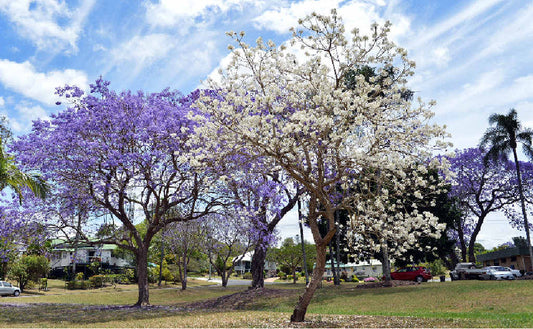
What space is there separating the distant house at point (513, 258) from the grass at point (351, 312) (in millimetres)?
25250

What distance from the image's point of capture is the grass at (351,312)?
11784 mm

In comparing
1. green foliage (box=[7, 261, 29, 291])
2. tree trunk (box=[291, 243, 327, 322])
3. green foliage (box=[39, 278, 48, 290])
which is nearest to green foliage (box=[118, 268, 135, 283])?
green foliage (box=[39, 278, 48, 290])

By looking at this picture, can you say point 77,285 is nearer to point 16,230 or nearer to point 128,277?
point 128,277

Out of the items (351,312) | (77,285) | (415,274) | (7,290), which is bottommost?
(77,285)

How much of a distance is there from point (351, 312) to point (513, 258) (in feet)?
136

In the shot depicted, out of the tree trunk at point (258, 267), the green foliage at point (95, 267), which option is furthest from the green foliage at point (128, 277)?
the tree trunk at point (258, 267)

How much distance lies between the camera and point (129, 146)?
63.5 feet

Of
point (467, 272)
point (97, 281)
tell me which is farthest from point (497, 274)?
point (97, 281)

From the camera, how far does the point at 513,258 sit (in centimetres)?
4800

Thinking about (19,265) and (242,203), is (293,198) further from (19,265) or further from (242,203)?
(19,265)

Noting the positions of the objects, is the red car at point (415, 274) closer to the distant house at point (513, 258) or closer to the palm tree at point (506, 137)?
the palm tree at point (506, 137)

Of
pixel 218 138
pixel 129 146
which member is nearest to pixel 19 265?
pixel 129 146

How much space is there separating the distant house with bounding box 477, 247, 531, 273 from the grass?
82.8 ft

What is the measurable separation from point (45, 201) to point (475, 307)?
67.2 feet
